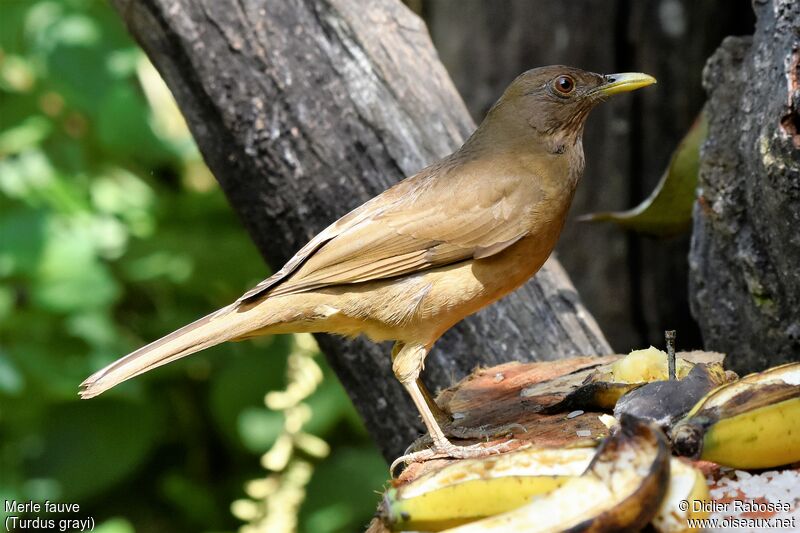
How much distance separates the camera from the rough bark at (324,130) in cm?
427

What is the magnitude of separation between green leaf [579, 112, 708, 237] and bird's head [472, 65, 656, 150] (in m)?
0.44

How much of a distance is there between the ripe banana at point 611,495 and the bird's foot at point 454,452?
951 millimetres

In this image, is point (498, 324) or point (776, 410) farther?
point (498, 324)

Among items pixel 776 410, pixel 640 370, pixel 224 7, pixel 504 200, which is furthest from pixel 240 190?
pixel 776 410

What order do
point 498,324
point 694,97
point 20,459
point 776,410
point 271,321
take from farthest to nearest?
point 694,97 < point 20,459 < point 498,324 < point 271,321 < point 776,410

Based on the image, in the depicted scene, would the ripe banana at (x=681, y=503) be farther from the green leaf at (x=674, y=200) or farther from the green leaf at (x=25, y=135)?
the green leaf at (x=25, y=135)

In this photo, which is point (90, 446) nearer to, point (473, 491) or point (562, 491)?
point (473, 491)

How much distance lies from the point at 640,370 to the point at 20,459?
3.39 m

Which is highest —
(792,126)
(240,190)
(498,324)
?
(240,190)

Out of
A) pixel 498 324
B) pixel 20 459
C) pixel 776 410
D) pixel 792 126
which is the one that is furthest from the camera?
pixel 20 459

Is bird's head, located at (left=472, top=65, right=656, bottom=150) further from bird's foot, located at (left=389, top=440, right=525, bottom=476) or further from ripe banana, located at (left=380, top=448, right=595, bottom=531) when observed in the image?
ripe banana, located at (left=380, top=448, right=595, bottom=531)

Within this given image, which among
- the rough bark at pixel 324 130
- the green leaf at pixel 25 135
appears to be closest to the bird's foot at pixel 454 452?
the rough bark at pixel 324 130

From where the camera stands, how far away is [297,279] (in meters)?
3.64

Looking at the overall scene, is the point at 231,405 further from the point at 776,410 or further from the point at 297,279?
the point at 776,410
